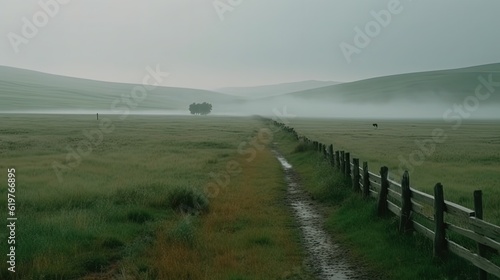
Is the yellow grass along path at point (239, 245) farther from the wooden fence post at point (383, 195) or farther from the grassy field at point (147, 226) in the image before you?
the wooden fence post at point (383, 195)

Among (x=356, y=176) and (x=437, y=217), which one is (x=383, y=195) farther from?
(x=356, y=176)

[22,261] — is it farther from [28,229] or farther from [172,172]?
[172,172]

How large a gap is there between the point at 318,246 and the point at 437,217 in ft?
11.1

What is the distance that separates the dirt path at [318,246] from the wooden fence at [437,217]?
180cm

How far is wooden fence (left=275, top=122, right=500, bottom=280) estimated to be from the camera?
834 cm

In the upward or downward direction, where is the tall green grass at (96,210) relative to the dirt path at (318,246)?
upward

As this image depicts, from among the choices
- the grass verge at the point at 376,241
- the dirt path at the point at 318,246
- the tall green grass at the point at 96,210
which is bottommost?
the dirt path at the point at 318,246

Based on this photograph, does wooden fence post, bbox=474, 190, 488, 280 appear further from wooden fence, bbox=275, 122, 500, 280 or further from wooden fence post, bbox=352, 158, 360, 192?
wooden fence post, bbox=352, 158, 360, 192

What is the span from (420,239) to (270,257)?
3.57 metres

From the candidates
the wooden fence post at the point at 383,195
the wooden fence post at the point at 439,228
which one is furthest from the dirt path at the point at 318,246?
the wooden fence post at the point at 383,195

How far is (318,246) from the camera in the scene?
12.4 meters

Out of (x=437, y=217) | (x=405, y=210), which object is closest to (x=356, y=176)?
(x=405, y=210)

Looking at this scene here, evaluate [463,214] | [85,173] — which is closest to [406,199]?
[463,214]

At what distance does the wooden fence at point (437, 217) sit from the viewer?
27.3 feet
